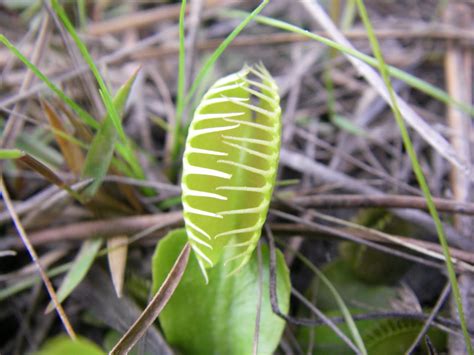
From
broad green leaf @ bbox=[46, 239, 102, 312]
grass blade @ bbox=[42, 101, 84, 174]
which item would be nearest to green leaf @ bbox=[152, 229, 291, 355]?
broad green leaf @ bbox=[46, 239, 102, 312]

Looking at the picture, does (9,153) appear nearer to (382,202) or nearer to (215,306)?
(215,306)

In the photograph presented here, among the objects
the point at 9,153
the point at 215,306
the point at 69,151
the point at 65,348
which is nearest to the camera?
the point at 65,348

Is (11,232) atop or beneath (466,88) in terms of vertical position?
beneath

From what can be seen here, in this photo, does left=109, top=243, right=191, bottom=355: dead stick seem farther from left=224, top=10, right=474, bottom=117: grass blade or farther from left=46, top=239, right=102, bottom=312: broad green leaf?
left=224, top=10, right=474, bottom=117: grass blade

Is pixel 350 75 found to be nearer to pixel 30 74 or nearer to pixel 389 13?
pixel 389 13

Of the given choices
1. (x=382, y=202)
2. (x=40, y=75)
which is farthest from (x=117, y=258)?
(x=382, y=202)

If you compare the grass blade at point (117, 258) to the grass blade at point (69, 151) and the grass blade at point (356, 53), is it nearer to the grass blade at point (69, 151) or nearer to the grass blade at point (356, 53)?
the grass blade at point (69, 151)

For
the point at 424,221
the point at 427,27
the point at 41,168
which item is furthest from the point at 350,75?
the point at 41,168
